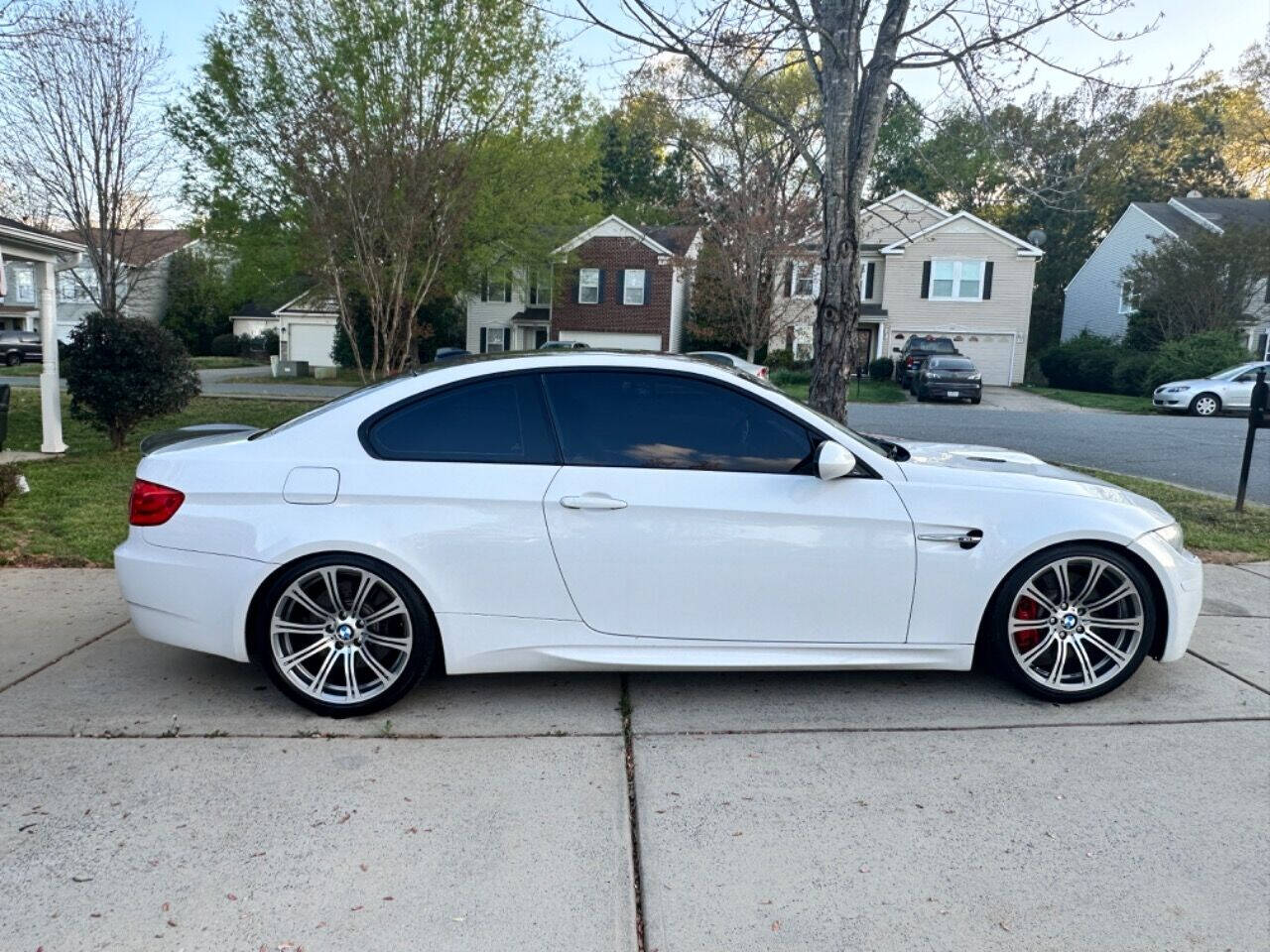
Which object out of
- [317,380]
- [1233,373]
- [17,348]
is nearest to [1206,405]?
[1233,373]

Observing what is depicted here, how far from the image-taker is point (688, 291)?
123 feet

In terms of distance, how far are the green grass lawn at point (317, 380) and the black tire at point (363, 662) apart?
82.0 ft

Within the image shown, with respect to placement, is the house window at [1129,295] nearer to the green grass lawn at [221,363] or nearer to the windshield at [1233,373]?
the windshield at [1233,373]

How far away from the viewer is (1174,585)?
399cm

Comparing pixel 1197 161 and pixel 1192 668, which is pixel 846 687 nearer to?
pixel 1192 668

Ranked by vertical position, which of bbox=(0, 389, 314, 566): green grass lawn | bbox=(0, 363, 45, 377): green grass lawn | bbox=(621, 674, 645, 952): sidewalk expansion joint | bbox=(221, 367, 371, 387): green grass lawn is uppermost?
bbox=(221, 367, 371, 387): green grass lawn

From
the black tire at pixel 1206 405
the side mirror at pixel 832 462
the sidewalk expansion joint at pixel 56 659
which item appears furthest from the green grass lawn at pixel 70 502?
the black tire at pixel 1206 405

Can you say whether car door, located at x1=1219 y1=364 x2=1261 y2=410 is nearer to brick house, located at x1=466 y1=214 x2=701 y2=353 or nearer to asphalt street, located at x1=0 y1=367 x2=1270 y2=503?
asphalt street, located at x1=0 y1=367 x2=1270 y2=503

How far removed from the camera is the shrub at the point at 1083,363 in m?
31.4

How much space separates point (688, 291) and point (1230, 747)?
115 ft

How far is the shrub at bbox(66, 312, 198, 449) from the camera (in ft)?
34.4

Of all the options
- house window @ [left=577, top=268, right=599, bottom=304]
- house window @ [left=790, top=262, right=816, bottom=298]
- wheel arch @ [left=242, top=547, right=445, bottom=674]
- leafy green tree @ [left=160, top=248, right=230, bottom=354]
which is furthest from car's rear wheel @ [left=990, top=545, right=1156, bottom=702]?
leafy green tree @ [left=160, top=248, right=230, bottom=354]

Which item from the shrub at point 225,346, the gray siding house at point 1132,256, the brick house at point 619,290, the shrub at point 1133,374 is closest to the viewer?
the shrub at point 1133,374

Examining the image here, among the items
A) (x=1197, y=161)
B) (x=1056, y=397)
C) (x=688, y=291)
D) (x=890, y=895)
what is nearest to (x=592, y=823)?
(x=890, y=895)
